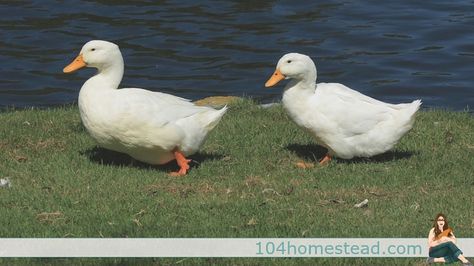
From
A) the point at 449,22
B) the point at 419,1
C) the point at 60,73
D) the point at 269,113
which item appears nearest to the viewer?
the point at 269,113

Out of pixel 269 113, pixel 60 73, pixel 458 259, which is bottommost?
pixel 60 73

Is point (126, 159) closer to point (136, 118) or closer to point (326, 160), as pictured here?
point (136, 118)

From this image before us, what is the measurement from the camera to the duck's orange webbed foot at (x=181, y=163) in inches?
364

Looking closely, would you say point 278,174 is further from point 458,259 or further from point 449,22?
point 449,22

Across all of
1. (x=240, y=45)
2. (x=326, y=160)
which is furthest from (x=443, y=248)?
(x=240, y=45)

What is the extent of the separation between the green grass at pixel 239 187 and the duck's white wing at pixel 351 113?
358mm

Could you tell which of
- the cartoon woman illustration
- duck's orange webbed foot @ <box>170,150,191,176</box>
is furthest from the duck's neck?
the cartoon woman illustration

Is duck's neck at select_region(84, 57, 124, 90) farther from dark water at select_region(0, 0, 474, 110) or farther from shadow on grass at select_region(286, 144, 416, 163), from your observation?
dark water at select_region(0, 0, 474, 110)

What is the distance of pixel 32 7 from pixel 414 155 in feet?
37.0

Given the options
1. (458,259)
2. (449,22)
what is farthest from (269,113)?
(449,22)

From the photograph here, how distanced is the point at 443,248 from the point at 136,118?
347cm

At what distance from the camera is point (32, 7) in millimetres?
19328

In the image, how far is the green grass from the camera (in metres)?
7.51

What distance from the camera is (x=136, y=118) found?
908 centimetres
